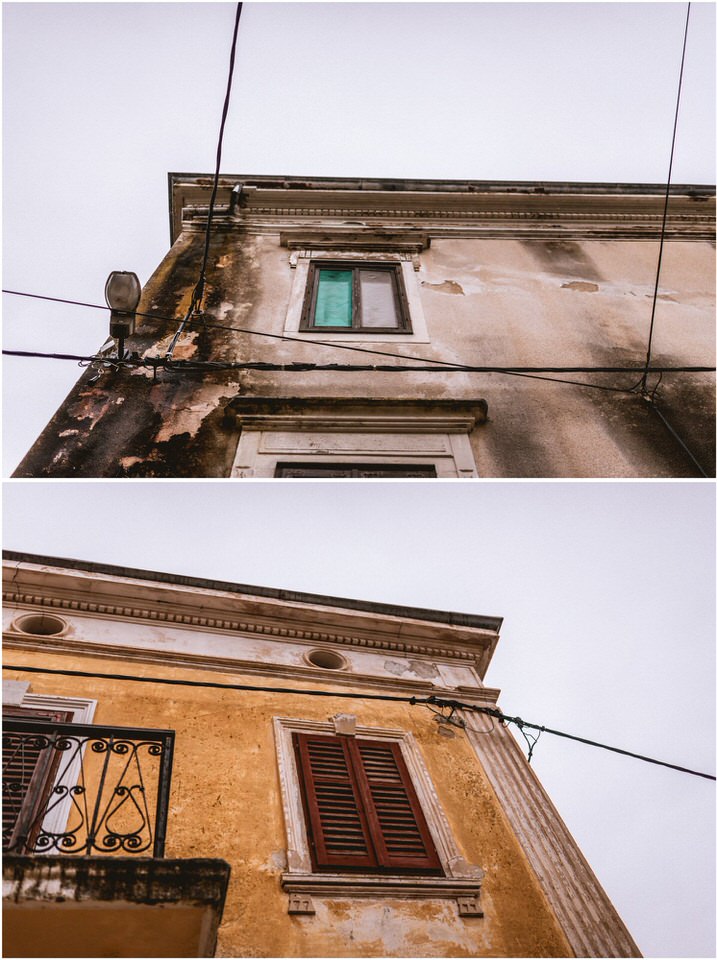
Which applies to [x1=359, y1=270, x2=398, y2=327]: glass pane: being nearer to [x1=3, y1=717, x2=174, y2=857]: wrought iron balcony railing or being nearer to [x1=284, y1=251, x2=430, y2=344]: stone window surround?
[x1=284, y1=251, x2=430, y2=344]: stone window surround

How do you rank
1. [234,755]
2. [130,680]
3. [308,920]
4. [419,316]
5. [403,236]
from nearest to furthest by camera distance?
1. [308,920]
2. [234,755]
3. [130,680]
4. [419,316]
5. [403,236]

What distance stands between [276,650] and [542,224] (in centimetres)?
761

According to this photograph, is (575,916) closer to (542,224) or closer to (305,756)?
(305,756)

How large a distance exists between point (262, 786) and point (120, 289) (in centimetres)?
447

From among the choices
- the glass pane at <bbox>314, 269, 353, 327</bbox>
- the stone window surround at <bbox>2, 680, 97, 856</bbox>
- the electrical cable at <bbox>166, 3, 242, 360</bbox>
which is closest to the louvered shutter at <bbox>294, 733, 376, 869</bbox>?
the stone window surround at <bbox>2, 680, 97, 856</bbox>

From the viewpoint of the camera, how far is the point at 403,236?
11.8 meters

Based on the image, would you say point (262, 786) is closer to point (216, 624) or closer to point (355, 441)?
point (216, 624)

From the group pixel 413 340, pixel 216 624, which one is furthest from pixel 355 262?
pixel 216 624

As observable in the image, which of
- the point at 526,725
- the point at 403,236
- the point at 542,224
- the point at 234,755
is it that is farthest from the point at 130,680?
the point at 542,224

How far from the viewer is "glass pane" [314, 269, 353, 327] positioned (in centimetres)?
981

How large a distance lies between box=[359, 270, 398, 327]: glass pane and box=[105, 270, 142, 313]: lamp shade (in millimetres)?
3143

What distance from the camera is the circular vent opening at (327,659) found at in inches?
351

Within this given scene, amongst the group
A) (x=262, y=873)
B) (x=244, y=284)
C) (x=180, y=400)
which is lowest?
(x=262, y=873)

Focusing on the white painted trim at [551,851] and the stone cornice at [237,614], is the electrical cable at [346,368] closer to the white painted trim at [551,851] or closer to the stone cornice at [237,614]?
the stone cornice at [237,614]
